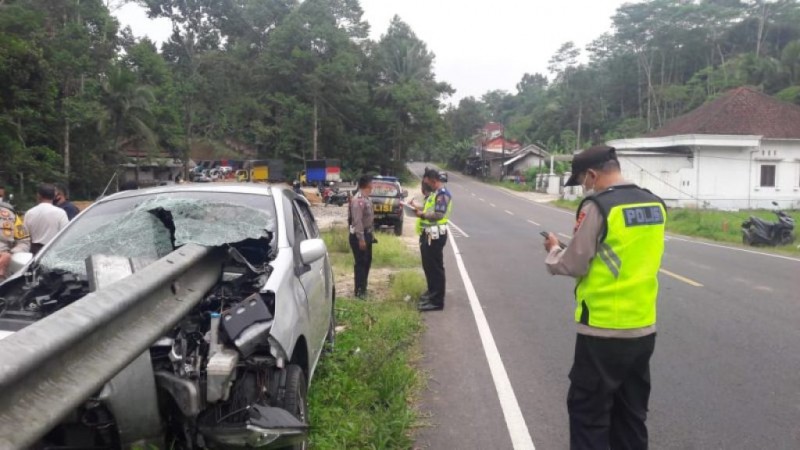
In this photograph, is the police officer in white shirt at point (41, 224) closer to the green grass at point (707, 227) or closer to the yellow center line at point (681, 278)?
the yellow center line at point (681, 278)

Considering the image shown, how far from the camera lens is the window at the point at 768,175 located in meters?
32.9

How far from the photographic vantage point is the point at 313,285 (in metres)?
4.84

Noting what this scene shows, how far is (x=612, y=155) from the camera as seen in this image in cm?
353

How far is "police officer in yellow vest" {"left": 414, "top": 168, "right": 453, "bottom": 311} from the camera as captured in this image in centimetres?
844

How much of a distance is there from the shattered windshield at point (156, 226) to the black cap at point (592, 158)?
6.66ft

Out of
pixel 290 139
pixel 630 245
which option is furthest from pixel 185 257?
pixel 290 139

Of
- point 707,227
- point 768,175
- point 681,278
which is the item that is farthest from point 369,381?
point 768,175

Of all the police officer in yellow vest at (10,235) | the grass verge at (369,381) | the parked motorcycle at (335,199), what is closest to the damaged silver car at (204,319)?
the grass verge at (369,381)

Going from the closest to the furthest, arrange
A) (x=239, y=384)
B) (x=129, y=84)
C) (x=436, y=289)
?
(x=239, y=384) < (x=436, y=289) < (x=129, y=84)

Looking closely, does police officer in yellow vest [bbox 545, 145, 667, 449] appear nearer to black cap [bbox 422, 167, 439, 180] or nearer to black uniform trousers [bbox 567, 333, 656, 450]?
black uniform trousers [bbox 567, 333, 656, 450]

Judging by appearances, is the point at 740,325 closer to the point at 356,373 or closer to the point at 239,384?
the point at 356,373

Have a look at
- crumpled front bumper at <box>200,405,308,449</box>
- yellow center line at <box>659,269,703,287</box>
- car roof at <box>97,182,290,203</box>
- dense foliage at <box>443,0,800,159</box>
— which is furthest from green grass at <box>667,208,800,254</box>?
dense foliage at <box>443,0,800,159</box>

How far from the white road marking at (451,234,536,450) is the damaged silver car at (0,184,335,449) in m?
1.55

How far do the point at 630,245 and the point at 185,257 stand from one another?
2.35 m
